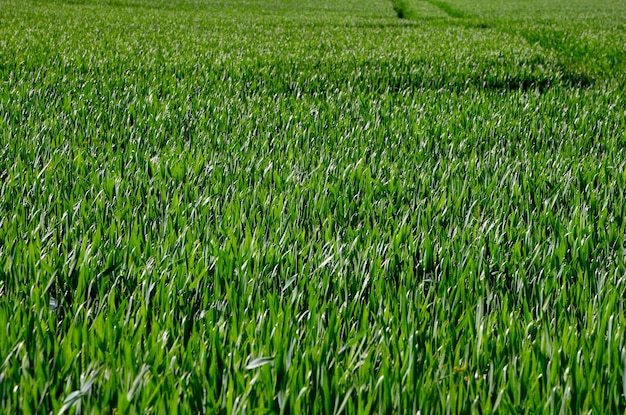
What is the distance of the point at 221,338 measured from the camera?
1.56m

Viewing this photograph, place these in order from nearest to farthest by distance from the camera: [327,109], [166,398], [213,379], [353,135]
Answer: [166,398] < [213,379] < [353,135] < [327,109]

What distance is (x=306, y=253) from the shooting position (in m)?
2.15

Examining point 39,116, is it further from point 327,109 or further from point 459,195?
point 459,195

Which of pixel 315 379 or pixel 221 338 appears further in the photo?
pixel 221 338

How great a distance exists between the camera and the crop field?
1372mm

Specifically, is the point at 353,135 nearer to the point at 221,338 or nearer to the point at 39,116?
the point at 39,116

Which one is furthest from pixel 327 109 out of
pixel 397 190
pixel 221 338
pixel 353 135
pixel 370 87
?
pixel 221 338

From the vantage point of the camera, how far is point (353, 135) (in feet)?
14.2

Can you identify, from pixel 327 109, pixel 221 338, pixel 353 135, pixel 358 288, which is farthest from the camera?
pixel 327 109

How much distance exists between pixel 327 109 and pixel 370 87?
5.49 feet

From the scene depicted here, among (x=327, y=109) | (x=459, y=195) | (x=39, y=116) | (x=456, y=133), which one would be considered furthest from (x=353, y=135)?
(x=39, y=116)

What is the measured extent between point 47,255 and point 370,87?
5169mm

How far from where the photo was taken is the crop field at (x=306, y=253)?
1372mm

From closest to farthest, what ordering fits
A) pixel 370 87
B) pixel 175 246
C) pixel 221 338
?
pixel 221 338 → pixel 175 246 → pixel 370 87
